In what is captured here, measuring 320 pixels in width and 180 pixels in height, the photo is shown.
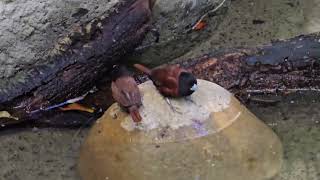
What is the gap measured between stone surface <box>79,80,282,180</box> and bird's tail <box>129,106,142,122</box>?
0.03 metres

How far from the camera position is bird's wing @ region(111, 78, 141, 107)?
294 centimetres

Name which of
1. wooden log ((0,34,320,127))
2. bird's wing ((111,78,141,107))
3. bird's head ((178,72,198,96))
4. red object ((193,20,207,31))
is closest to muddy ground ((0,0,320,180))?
wooden log ((0,34,320,127))

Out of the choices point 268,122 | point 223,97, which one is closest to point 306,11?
point 268,122

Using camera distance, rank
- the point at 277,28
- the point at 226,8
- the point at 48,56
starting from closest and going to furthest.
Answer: the point at 48,56, the point at 277,28, the point at 226,8

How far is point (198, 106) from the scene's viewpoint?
9.71 feet

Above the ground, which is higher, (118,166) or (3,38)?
(3,38)

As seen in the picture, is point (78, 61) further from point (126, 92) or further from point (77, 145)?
point (126, 92)

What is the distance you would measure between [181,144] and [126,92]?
38 centimetres

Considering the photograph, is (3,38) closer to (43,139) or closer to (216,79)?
(43,139)

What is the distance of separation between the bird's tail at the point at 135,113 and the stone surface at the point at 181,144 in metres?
0.03

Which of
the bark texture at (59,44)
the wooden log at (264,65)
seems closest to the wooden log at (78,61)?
the bark texture at (59,44)

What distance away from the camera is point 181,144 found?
2.87 m

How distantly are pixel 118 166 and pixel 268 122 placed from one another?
99 cm

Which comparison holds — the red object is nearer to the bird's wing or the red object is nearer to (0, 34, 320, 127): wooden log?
(0, 34, 320, 127): wooden log
